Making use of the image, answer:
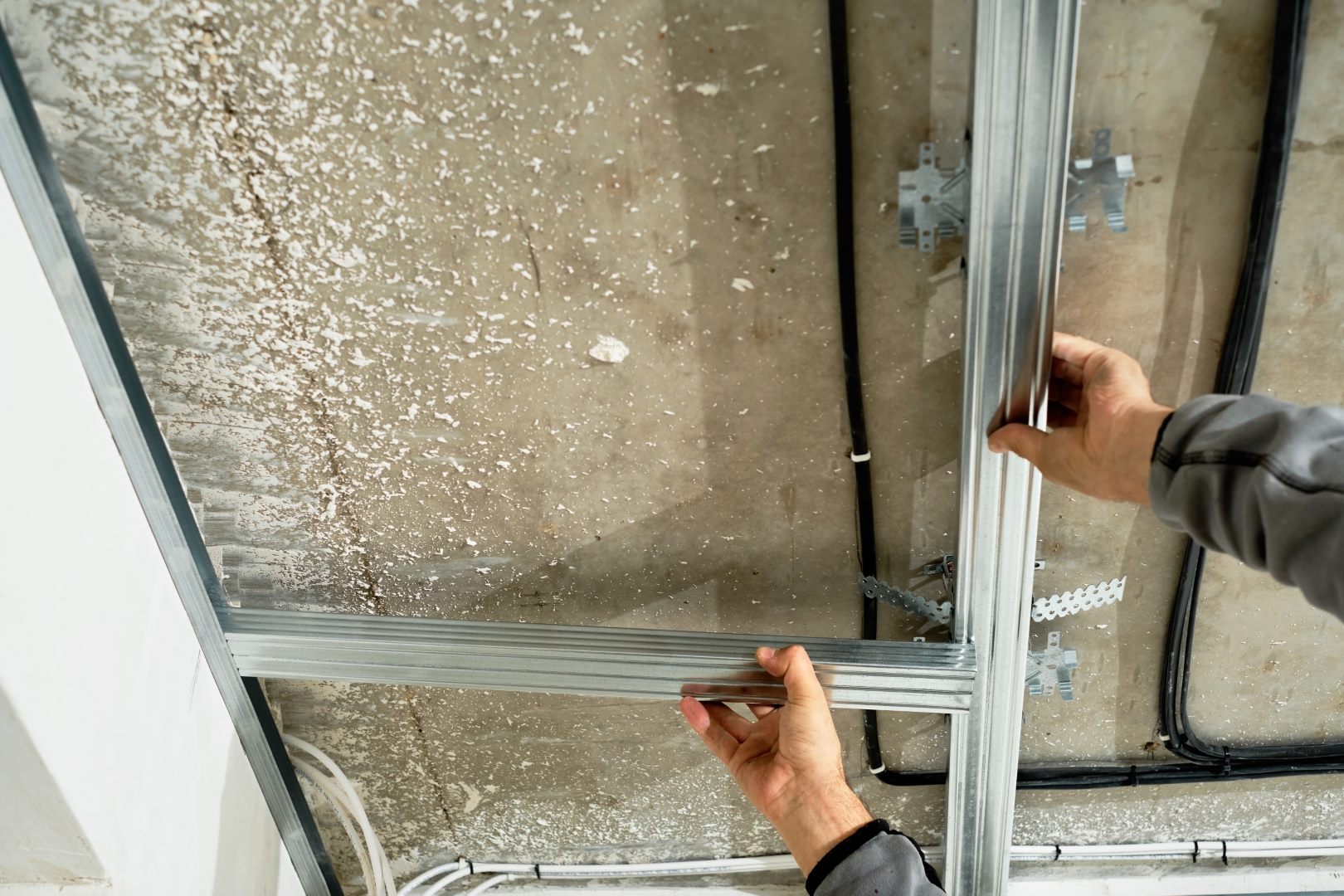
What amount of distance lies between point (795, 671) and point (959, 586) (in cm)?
23

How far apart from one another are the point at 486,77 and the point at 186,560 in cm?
73

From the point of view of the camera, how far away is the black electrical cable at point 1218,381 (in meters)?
0.82

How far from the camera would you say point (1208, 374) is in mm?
987

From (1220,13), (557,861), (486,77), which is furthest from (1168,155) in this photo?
(557,861)

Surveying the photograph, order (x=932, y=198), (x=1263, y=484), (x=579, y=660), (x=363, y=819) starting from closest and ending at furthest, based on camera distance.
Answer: (x=1263, y=484) < (x=932, y=198) < (x=579, y=660) < (x=363, y=819)

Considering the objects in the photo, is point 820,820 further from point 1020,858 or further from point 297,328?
point 297,328

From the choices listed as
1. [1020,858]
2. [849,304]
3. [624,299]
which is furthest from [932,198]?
[1020,858]

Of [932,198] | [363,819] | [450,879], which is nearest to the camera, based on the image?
[932,198]

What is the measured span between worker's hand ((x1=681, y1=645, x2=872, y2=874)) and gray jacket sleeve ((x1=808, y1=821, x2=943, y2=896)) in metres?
0.02

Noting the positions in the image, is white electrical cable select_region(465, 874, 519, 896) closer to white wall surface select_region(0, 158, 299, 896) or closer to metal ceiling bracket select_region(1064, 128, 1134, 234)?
white wall surface select_region(0, 158, 299, 896)

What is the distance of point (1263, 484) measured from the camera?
655 millimetres

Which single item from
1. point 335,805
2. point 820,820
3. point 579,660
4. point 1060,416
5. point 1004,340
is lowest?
point 335,805

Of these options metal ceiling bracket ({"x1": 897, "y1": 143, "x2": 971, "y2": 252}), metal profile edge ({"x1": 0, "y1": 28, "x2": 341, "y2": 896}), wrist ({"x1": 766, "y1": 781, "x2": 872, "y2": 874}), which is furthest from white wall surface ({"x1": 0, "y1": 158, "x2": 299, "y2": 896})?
metal ceiling bracket ({"x1": 897, "y1": 143, "x2": 971, "y2": 252})

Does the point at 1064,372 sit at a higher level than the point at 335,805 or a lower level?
higher
